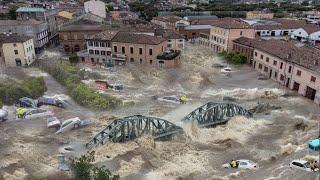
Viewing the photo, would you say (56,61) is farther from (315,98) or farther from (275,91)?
(315,98)

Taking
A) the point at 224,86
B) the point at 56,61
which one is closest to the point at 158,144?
the point at 224,86

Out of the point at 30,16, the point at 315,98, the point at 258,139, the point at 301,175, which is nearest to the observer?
the point at 301,175

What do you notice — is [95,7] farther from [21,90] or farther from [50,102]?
[50,102]

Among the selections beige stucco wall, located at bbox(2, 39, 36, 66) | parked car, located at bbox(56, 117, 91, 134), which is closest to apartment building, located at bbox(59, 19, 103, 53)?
beige stucco wall, located at bbox(2, 39, 36, 66)

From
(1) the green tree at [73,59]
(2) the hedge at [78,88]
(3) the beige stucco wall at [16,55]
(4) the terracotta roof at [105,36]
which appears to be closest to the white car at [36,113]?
(2) the hedge at [78,88]

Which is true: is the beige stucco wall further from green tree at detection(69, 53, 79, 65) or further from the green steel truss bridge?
the green steel truss bridge

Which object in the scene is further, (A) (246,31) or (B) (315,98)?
(A) (246,31)
